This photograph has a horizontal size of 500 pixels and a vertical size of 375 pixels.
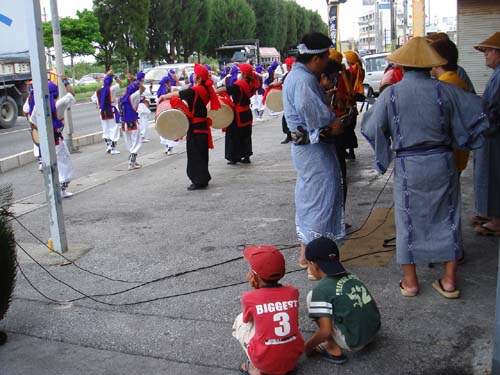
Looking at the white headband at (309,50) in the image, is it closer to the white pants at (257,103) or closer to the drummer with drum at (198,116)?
the drummer with drum at (198,116)

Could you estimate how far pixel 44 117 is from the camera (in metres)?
5.52

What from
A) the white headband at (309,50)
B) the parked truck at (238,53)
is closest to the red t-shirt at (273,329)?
the white headband at (309,50)

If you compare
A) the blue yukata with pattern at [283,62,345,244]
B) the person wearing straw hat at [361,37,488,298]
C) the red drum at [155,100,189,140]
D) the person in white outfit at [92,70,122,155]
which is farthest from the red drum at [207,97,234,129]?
the person wearing straw hat at [361,37,488,298]

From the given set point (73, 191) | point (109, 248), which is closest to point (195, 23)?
point (73, 191)

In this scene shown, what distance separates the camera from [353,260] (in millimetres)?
5160

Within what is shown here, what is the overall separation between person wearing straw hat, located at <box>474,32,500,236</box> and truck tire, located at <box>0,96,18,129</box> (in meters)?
16.1

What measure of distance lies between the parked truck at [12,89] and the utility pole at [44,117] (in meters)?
13.3

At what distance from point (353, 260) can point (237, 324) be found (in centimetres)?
191

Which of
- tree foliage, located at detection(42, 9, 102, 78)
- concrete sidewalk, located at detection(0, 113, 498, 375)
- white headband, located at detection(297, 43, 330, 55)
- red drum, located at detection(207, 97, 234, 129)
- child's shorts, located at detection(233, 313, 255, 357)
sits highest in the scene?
tree foliage, located at detection(42, 9, 102, 78)

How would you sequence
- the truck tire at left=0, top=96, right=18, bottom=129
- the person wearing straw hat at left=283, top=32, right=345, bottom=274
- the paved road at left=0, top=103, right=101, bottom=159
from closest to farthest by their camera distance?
the person wearing straw hat at left=283, top=32, right=345, bottom=274, the paved road at left=0, top=103, right=101, bottom=159, the truck tire at left=0, top=96, right=18, bottom=129

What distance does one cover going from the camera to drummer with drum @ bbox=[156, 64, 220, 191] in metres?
8.50

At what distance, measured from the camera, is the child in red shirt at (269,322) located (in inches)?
130

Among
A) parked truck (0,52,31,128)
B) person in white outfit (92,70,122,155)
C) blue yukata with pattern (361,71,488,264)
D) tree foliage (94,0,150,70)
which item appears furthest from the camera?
tree foliage (94,0,150,70)

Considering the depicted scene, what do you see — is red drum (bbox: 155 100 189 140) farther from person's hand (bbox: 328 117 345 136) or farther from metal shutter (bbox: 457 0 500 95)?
metal shutter (bbox: 457 0 500 95)
